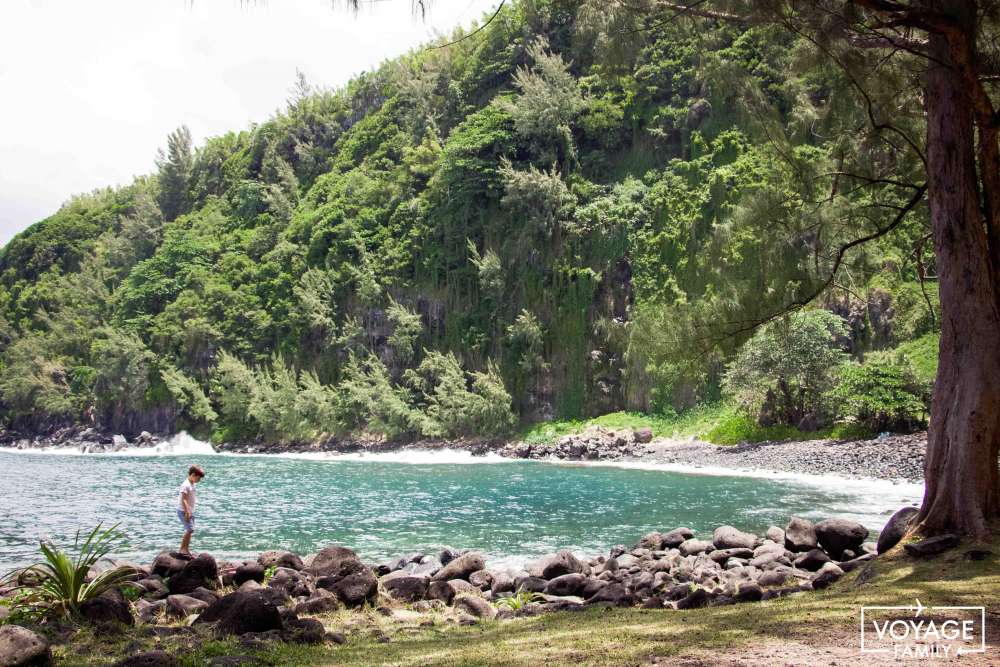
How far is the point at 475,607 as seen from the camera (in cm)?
836

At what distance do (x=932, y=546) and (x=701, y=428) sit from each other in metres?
26.4

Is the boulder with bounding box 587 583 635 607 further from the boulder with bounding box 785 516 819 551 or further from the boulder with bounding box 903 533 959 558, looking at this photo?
the boulder with bounding box 785 516 819 551

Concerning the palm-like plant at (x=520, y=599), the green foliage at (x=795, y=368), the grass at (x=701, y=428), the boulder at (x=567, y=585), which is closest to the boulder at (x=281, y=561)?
the palm-like plant at (x=520, y=599)

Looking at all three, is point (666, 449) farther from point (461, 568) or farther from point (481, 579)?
point (481, 579)

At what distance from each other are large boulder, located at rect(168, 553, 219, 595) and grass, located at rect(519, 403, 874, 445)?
22777 mm

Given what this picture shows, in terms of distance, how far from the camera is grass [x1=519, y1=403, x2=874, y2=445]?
27.4 m

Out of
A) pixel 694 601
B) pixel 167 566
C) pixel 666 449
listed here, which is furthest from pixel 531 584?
pixel 666 449

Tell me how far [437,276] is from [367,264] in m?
5.15

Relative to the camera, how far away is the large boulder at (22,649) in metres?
4.61

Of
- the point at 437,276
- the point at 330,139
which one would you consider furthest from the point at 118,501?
the point at 330,139

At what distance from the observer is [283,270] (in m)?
53.5

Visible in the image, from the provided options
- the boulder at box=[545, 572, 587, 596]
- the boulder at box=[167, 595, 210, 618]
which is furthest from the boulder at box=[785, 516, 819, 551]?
the boulder at box=[167, 595, 210, 618]

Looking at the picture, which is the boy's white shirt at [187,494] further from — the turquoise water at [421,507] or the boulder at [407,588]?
the boulder at [407,588]

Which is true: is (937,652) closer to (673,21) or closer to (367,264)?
(673,21)
